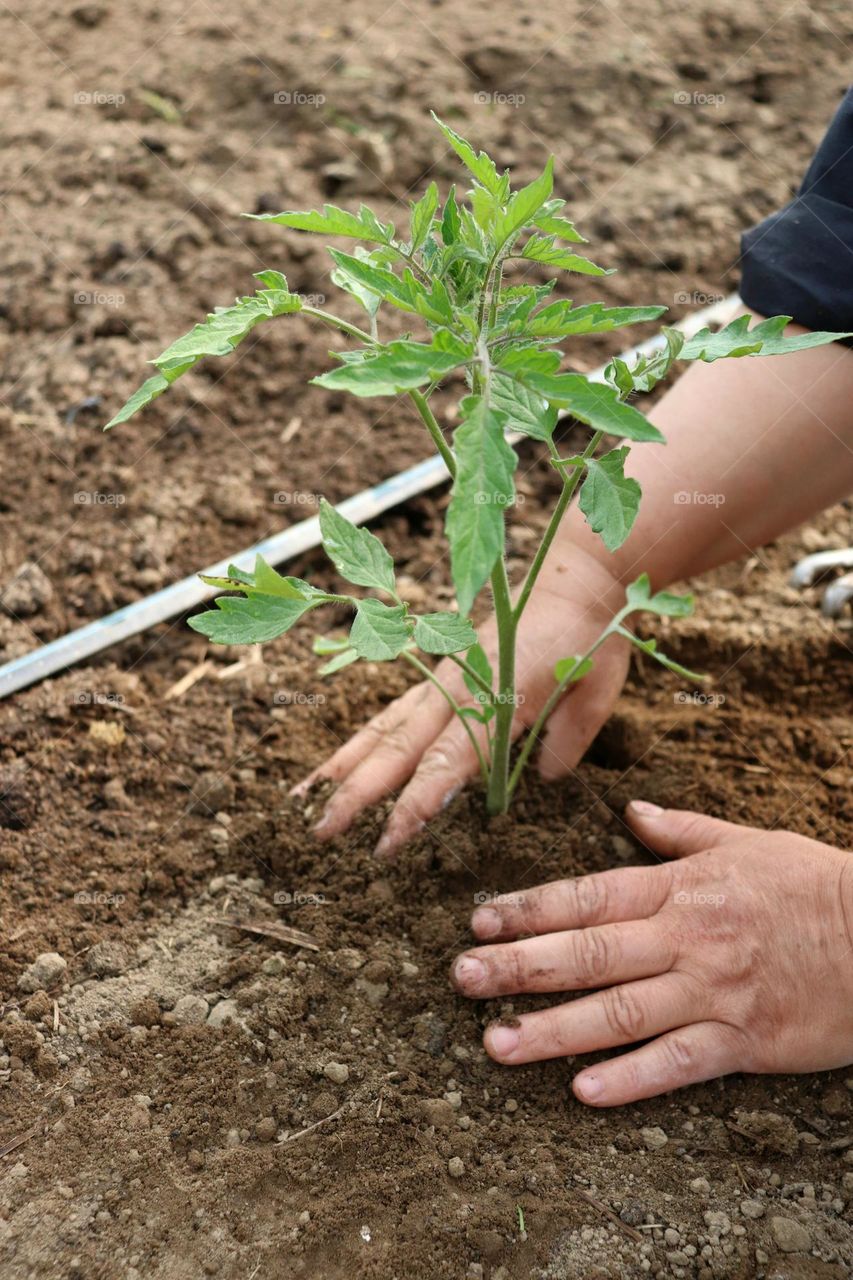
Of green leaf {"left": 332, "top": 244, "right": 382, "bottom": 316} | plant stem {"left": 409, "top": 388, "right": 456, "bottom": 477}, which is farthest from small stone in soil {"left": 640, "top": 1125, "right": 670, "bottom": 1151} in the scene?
green leaf {"left": 332, "top": 244, "right": 382, "bottom": 316}

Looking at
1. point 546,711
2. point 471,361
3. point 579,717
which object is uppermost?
point 471,361

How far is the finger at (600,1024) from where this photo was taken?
1721 mm

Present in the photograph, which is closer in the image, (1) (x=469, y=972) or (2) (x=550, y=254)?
(2) (x=550, y=254)

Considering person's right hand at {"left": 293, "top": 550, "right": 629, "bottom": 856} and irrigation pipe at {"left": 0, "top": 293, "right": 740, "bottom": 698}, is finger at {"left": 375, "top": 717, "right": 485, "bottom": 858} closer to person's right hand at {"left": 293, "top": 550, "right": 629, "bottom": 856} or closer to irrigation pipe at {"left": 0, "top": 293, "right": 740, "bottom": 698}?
person's right hand at {"left": 293, "top": 550, "right": 629, "bottom": 856}

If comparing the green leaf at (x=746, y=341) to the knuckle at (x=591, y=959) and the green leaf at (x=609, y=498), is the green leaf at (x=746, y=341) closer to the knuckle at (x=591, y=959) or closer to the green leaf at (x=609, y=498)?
the green leaf at (x=609, y=498)

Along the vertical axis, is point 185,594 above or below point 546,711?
below

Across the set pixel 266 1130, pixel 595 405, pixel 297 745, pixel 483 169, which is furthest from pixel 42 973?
pixel 483 169

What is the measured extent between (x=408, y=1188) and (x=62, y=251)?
9.56ft

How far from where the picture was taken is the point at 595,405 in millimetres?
1200

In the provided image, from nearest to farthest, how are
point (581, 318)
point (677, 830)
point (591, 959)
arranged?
point (581, 318) → point (591, 959) → point (677, 830)

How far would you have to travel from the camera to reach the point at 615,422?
3.87ft

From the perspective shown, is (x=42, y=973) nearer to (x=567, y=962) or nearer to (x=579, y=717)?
(x=567, y=962)

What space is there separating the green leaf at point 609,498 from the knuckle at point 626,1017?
0.80 meters

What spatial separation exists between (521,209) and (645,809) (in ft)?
3.82
